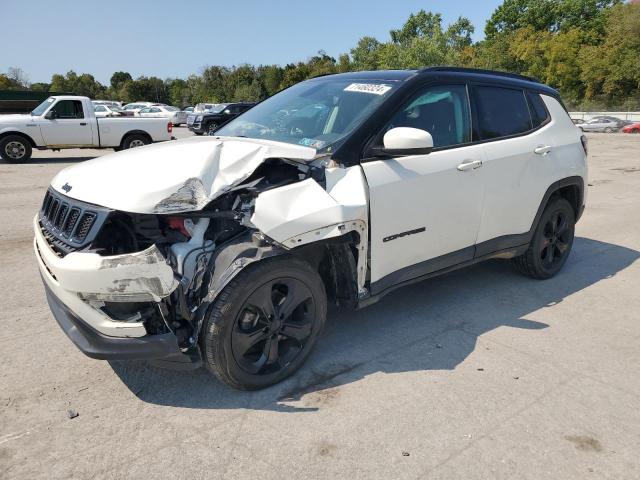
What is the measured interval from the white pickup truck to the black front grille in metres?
13.1

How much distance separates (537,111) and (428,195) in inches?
75.9

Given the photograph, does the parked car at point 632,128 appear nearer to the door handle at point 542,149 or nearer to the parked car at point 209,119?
the parked car at point 209,119

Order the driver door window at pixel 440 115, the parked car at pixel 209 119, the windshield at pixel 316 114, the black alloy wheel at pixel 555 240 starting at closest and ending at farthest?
the windshield at pixel 316 114 < the driver door window at pixel 440 115 < the black alloy wheel at pixel 555 240 < the parked car at pixel 209 119

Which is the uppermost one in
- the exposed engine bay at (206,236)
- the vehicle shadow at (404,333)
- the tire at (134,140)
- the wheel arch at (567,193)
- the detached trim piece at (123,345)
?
the exposed engine bay at (206,236)

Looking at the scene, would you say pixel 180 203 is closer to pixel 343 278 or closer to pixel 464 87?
pixel 343 278

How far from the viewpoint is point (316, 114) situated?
3754mm

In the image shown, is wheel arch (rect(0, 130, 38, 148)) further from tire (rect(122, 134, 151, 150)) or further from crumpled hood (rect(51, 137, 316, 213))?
crumpled hood (rect(51, 137, 316, 213))

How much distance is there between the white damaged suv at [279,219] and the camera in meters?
2.69

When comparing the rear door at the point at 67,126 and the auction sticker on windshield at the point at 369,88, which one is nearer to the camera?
the auction sticker on windshield at the point at 369,88

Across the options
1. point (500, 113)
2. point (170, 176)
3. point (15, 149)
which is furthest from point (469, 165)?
point (15, 149)

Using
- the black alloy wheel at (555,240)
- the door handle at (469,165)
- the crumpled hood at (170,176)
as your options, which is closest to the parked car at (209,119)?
the black alloy wheel at (555,240)

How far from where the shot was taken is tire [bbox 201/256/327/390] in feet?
9.12

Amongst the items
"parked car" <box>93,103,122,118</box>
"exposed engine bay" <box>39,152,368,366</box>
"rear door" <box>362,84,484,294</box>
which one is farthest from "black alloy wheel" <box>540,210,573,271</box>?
"parked car" <box>93,103,122,118</box>

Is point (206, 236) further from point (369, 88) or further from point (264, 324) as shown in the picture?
point (369, 88)
